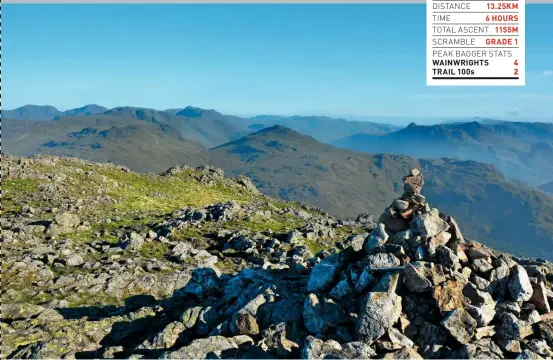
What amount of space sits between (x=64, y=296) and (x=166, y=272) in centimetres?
953

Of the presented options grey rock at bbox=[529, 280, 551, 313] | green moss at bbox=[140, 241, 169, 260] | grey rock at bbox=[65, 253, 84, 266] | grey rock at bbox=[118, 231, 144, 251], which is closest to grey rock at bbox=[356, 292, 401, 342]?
grey rock at bbox=[529, 280, 551, 313]

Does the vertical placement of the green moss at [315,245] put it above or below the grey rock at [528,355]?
below

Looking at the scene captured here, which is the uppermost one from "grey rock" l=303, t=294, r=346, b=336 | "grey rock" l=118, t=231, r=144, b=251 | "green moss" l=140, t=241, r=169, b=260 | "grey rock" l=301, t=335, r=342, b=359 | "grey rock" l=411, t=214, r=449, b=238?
"grey rock" l=411, t=214, r=449, b=238

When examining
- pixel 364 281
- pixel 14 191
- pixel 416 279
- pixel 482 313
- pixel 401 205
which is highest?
pixel 401 205

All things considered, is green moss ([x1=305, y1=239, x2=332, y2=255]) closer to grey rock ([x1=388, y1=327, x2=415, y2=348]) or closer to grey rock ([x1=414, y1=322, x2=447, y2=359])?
grey rock ([x1=414, y1=322, x2=447, y2=359])

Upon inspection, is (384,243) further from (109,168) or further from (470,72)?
(109,168)

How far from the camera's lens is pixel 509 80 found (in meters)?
25.4

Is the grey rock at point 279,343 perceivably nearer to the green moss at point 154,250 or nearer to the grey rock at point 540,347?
the grey rock at point 540,347

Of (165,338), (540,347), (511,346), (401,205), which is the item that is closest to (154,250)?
(165,338)

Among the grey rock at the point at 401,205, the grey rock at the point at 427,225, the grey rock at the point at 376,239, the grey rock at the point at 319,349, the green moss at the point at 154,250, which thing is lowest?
the green moss at the point at 154,250

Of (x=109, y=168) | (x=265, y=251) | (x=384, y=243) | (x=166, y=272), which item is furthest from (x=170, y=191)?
(x=384, y=243)

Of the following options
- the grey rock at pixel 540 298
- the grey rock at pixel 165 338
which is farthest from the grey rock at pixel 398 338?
the grey rock at pixel 165 338

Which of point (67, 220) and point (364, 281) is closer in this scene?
point (364, 281)

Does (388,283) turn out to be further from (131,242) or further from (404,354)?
(131,242)
